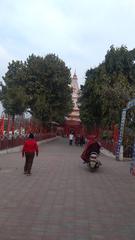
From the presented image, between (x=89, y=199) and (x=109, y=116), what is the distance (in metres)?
28.3

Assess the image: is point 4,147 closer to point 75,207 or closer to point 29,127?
point 29,127

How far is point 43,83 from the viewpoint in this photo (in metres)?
55.5

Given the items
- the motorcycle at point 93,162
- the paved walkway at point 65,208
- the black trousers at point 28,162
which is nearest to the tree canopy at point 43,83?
the motorcycle at point 93,162

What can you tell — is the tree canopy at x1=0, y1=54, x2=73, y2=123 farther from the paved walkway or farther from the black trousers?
the paved walkway

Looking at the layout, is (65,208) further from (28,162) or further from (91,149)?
(91,149)

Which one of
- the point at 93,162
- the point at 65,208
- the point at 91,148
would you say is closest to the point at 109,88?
the point at 91,148

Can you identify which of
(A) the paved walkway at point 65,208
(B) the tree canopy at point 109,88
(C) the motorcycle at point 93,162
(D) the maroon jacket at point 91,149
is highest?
(B) the tree canopy at point 109,88

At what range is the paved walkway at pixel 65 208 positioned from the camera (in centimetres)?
706

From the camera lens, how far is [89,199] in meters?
10.8

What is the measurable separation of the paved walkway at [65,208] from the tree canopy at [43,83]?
39259mm

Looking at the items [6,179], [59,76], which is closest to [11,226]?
[6,179]

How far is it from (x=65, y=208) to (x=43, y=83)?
46.7 m

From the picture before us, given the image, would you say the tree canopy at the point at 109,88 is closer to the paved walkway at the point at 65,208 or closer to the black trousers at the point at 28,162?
the black trousers at the point at 28,162

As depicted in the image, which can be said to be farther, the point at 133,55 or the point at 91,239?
the point at 133,55
